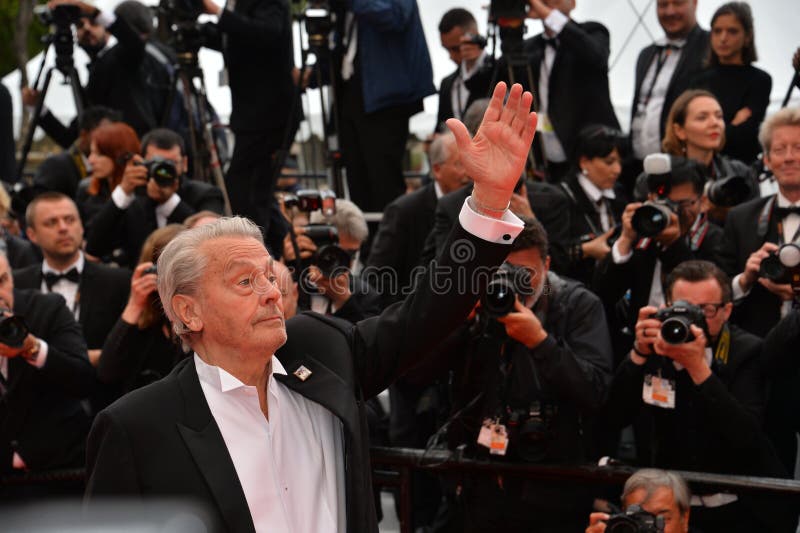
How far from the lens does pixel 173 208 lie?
5828mm

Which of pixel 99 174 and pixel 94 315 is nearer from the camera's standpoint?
pixel 94 315

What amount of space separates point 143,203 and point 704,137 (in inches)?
112

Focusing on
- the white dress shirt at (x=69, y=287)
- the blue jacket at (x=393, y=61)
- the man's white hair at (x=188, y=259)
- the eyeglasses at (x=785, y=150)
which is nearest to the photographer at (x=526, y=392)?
the eyeglasses at (x=785, y=150)

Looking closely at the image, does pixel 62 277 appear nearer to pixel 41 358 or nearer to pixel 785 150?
pixel 41 358

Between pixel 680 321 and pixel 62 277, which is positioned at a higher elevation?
pixel 680 321

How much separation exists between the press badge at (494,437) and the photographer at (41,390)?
176 cm

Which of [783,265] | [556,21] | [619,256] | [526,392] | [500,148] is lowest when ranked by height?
[526,392]

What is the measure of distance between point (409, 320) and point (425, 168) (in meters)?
6.68

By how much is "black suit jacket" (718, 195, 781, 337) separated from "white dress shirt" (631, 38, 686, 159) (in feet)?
4.51

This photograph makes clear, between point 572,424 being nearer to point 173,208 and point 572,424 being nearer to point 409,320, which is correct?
point 409,320

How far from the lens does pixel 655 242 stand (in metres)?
4.81

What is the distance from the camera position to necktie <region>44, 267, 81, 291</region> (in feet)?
18.0

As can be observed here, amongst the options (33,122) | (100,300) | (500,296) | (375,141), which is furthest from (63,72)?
(500,296)

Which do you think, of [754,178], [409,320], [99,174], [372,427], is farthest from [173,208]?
[409,320]
